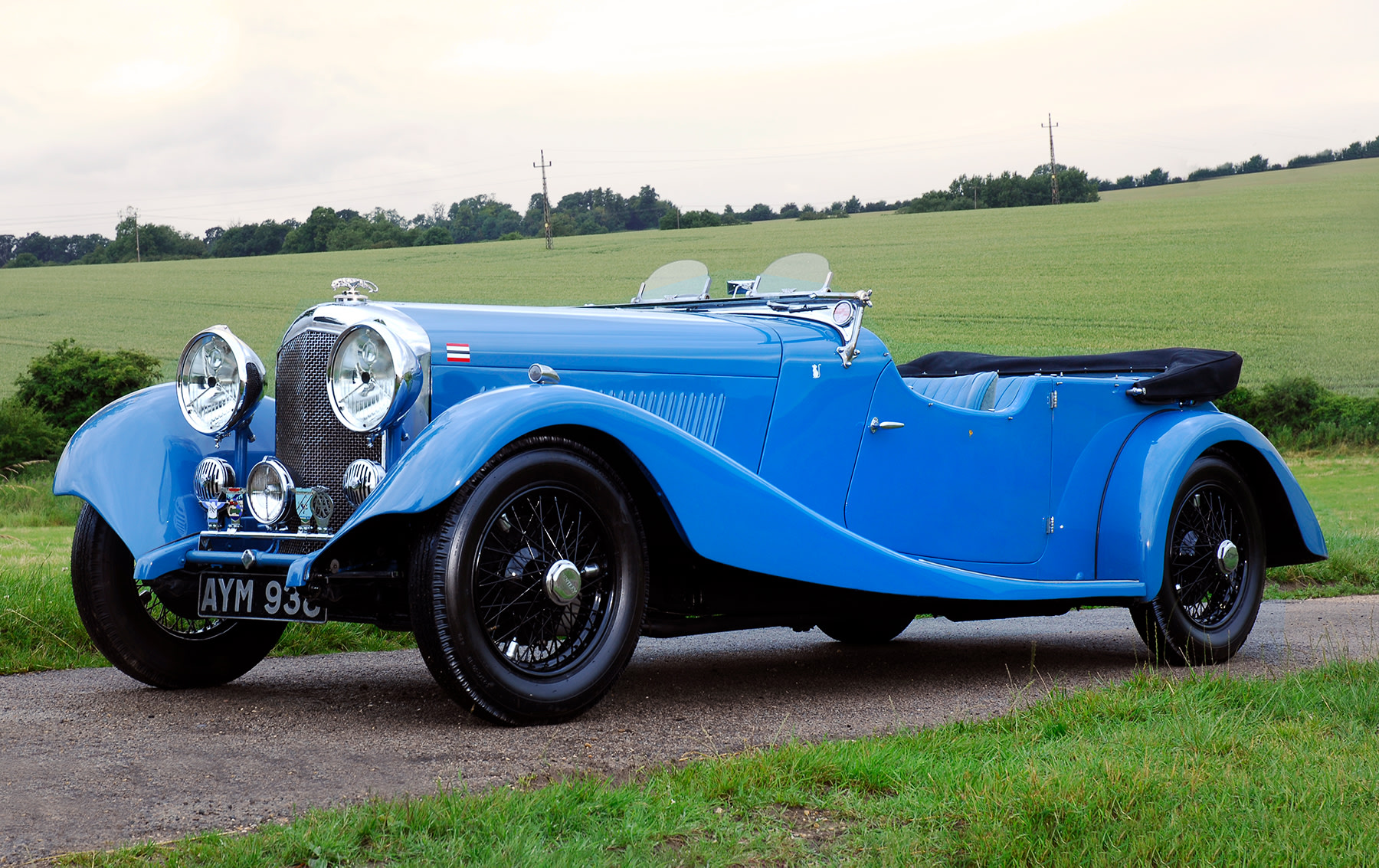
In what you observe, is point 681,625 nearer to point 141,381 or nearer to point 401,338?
point 401,338

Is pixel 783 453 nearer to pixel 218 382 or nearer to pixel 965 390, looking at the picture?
pixel 965 390

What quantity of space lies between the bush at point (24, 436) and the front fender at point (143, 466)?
590 inches

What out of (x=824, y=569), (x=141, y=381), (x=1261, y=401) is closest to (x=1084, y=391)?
(x=824, y=569)

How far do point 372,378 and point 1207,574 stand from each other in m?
3.97

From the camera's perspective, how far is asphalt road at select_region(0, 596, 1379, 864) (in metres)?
Result: 2.95

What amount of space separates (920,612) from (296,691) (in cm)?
242

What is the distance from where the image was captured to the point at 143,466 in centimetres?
445

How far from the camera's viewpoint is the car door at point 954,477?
4832 mm

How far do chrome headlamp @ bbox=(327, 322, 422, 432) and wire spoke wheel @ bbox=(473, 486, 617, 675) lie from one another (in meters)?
0.56

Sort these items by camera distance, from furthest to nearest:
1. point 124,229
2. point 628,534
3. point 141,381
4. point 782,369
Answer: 1. point 124,229
2. point 141,381
3. point 782,369
4. point 628,534

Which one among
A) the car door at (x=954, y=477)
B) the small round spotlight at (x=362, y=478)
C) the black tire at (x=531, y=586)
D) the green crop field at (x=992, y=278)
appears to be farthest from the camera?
the green crop field at (x=992, y=278)

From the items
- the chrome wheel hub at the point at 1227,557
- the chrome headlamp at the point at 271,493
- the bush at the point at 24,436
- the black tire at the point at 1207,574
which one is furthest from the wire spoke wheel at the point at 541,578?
the bush at the point at 24,436

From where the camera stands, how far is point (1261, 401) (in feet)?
65.6

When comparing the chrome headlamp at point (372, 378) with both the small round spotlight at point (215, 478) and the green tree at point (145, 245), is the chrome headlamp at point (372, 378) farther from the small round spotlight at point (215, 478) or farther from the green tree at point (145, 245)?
the green tree at point (145, 245)
